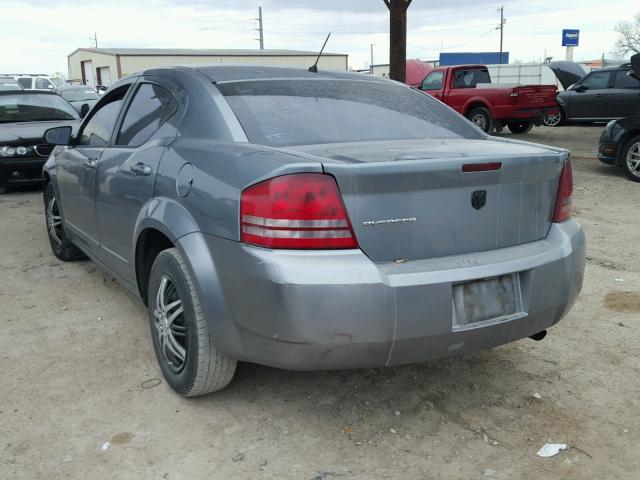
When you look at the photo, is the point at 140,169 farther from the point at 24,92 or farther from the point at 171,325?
the point at 24,92

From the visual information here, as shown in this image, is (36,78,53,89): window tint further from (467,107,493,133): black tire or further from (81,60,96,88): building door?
(81,60,96,88): building door

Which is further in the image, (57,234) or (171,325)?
(57,234)

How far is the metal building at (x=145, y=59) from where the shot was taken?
51906 millimetres

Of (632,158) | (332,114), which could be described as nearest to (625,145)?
(632,158)

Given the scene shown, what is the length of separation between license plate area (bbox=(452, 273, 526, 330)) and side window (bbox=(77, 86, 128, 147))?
8.43 feet

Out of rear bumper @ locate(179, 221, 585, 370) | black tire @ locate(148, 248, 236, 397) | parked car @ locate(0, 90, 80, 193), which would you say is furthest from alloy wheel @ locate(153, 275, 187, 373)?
parked car @ locate(0, 90, 80, 193)

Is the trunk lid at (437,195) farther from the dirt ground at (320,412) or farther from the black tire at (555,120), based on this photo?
the black tire at (555,120)

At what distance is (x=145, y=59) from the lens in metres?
52.9

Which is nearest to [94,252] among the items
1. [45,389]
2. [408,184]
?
[45,389]

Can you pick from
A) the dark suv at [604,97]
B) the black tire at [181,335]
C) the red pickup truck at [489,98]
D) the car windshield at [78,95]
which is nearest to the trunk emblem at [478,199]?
the black tire at [181,335]

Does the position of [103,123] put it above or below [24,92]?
below

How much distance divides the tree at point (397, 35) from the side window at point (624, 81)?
614cm

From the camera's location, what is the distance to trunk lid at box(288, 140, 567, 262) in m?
2.42

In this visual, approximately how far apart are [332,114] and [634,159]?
760 centimetres
